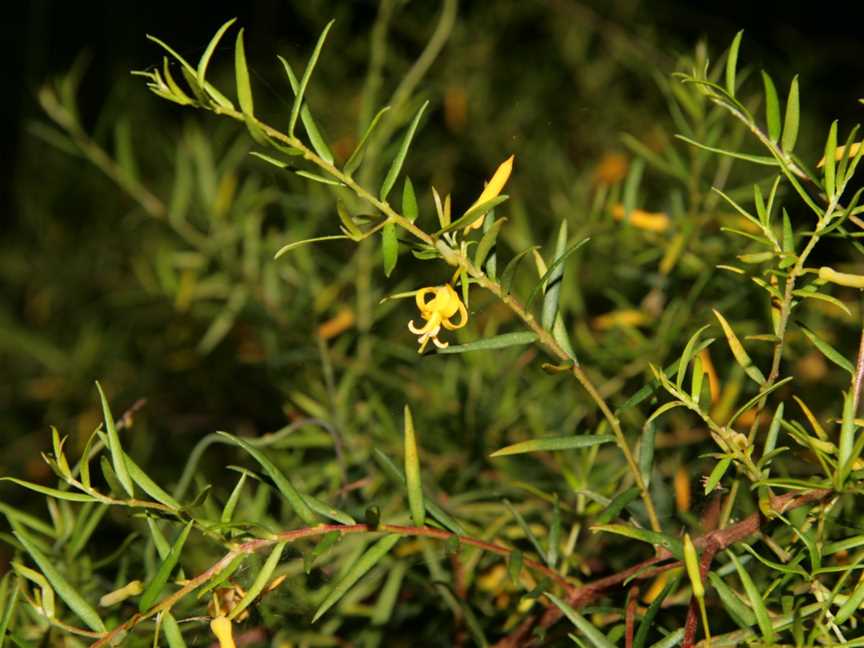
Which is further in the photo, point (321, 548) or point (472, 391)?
point (472, 391)

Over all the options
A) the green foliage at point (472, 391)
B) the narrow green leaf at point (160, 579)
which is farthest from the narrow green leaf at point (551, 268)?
the narrow green leaf at point (160, 579)

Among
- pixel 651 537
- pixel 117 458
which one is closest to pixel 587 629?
pixel 651 537

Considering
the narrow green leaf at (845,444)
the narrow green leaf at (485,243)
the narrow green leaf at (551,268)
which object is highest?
the narrow green leaf at (485,243)

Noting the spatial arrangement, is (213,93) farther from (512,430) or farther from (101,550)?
(101,550)

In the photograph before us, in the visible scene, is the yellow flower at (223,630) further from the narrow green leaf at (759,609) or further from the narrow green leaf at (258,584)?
the narrow green leaf at (759,609)

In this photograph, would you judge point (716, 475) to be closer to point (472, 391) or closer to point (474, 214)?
point (474, 214)

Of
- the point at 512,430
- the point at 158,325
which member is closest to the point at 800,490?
the point at 512,430

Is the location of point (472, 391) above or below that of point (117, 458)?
below

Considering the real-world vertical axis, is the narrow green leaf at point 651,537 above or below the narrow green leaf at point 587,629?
above
